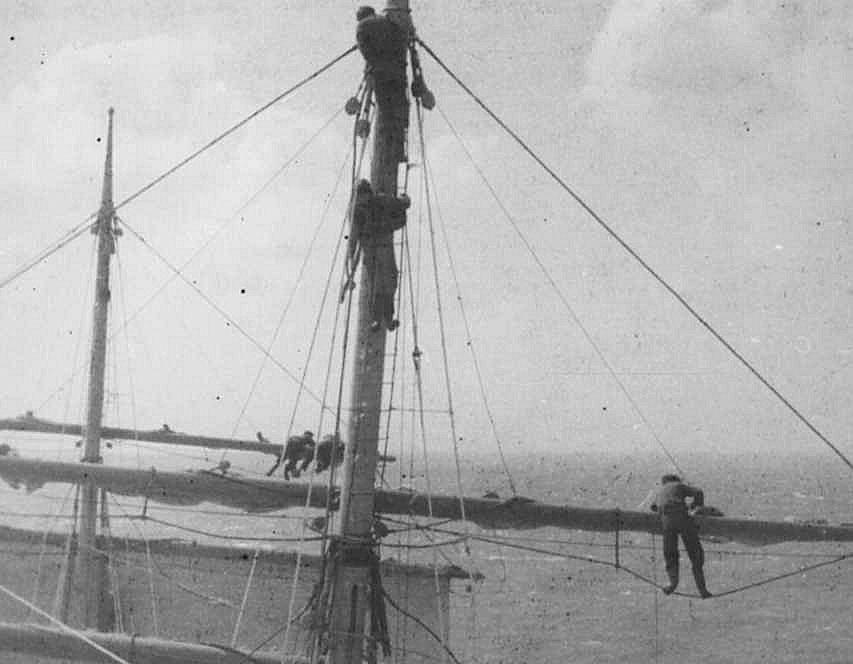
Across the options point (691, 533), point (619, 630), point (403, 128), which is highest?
point (403, 128)

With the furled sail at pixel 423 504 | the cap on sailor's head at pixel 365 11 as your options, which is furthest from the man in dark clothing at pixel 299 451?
the cap on sailor's head at pixel 365 11

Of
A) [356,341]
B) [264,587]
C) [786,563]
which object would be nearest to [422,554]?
[786,563]

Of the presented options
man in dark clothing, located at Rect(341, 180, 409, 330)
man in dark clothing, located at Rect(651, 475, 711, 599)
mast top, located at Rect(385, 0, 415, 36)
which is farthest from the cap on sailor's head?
man in dark clothing, located at Rect(651, 475, 711, 599)

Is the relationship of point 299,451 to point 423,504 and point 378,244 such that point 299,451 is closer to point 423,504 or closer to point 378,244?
point 423,504

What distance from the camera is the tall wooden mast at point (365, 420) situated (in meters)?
9.86

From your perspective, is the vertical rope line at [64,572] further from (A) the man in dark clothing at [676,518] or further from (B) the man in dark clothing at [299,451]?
(A) the man in dark clothing at [676,518]

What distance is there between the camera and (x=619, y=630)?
48.9m

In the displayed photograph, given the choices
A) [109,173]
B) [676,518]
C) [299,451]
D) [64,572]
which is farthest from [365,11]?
[64,572]

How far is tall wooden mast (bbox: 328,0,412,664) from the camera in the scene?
986 cm

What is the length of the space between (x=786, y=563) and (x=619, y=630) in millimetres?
34540

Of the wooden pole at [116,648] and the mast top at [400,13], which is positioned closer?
the mast top at [400,13]

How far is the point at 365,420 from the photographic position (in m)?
9.85

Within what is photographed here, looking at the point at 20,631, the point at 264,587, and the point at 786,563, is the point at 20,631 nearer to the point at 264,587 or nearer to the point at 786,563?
the point at 264,587

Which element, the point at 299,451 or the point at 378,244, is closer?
the point at 378,244
